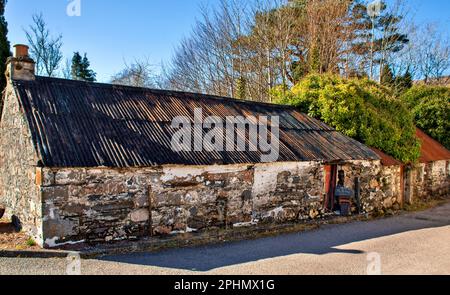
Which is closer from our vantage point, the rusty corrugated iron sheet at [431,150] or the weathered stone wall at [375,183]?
the weathered stone wall at [375,183]

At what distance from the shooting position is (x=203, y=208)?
29.1ft

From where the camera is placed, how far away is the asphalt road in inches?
254

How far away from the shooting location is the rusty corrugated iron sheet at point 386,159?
12518mm

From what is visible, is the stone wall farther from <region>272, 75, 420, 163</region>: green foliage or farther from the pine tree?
the pine tree

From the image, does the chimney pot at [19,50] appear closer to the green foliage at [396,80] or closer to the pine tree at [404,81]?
the green foliage at [396,80]

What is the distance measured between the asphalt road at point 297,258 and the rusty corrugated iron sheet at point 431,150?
6979 millimetres

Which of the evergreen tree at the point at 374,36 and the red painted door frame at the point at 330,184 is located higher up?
the evergreen tree at the point at 374,36

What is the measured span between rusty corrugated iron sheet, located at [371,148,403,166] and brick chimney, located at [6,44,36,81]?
1121cm

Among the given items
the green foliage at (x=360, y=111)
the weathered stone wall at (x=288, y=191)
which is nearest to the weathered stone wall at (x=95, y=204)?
the weathered stone wall at (x=288, y=191)

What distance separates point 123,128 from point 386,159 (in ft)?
30.3

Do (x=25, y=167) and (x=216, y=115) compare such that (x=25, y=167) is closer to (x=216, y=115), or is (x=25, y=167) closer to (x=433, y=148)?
(x=216, y=115)

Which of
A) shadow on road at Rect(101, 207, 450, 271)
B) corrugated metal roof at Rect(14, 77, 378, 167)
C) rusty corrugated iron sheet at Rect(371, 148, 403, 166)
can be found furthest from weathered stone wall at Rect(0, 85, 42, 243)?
rusty corrugated iron sheet at Rect(371, 148, 403, 166)

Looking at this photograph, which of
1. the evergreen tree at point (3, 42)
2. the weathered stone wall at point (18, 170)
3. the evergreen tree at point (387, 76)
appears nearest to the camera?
the weathered stone wall at point (18, 170)
